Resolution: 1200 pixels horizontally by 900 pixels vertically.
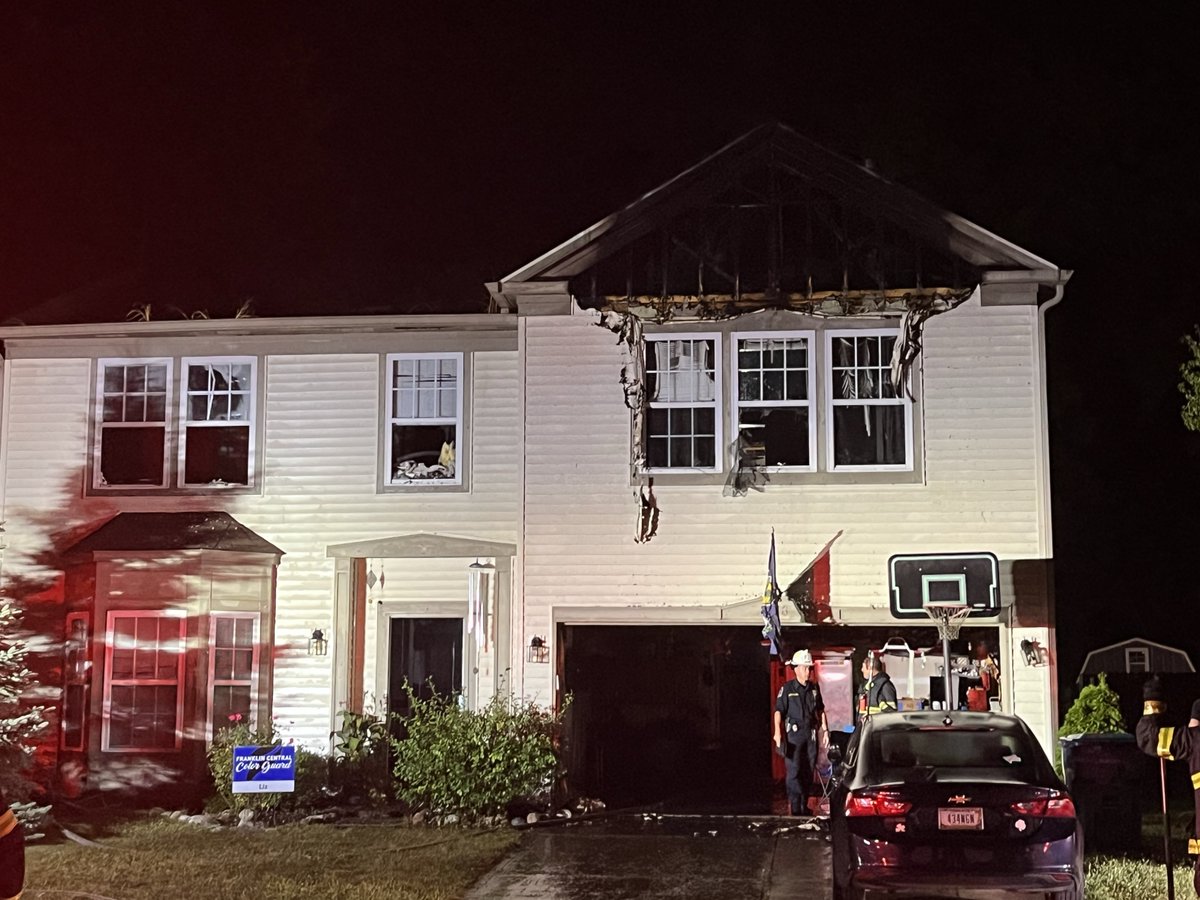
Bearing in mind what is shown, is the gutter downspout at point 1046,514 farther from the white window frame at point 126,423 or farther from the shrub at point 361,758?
the white window frame at point 126,423

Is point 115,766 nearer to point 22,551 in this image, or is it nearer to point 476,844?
point 22,551

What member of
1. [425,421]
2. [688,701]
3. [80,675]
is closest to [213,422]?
[425,421]

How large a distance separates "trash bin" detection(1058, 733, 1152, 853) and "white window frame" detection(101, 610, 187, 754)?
10349 mm

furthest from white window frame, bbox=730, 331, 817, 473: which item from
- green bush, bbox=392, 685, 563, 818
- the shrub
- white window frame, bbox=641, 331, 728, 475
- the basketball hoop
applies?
the shrub

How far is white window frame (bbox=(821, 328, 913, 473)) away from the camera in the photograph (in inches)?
613

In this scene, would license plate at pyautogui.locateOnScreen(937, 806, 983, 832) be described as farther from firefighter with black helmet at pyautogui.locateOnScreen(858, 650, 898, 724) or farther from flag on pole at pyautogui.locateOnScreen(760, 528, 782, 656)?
flag on pole at pyautogui.locateOnScreen(760, 528, 782, 656)

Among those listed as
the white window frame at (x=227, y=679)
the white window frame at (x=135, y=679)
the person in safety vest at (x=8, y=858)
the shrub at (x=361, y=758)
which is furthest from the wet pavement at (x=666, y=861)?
the white window frame at (x=135, y=679)

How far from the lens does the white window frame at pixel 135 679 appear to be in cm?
1641

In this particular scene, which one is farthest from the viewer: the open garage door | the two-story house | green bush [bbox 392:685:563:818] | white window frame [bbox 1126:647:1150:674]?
white window frame [bbox 1126:647:1150:674]

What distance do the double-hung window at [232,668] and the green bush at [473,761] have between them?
8.01 feet

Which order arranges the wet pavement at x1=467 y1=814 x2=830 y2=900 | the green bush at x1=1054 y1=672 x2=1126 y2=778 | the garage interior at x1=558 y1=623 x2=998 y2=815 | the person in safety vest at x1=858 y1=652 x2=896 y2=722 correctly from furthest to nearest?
1. the garage interior at x1=558 y1=623 x2=998 y2=815
2. the green bush at x1=1054 y1=672 x2=1126 y2=778
3. the person in safety vest at x1=858 y1=652 x2=896 y2=722
4. the wet pavement at x1=467 y1=814 x2=830 y2=900

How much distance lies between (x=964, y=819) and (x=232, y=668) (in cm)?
1039

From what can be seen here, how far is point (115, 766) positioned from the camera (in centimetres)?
1636

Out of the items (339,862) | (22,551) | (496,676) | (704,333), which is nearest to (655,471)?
(704,333)
